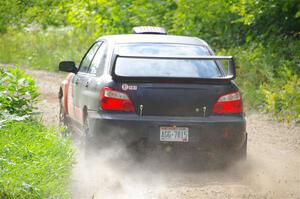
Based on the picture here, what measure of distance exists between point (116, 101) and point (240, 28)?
41.1 ft

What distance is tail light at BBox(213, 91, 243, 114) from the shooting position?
9391 millimetres

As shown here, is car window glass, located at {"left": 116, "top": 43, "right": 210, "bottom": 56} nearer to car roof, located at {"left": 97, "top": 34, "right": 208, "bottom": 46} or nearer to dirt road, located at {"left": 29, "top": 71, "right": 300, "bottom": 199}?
car roof, located at {"left": 97, "top": 34, "right": 208, "bottom": 46}

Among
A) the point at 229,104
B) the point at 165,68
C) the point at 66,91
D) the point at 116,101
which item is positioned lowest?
the point at 66,91

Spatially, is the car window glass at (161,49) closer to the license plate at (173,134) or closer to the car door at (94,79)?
the car door at (94,79)

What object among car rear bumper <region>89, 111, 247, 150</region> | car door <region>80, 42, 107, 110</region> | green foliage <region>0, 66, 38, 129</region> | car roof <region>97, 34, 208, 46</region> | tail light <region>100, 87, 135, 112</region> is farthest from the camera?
green foliage <region>0, 66, 38, 129</region>

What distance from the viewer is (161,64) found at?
31.6ft

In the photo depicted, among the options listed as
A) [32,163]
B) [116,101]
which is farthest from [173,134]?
[32,163]

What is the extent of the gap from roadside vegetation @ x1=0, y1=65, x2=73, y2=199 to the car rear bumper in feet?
1.57

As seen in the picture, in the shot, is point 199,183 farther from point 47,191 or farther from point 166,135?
point 47,191

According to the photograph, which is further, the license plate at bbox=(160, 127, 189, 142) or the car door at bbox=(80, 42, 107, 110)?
the car door at bbox=(80, 42, 107, 110)

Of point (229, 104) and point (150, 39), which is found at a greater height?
point (150, 39)

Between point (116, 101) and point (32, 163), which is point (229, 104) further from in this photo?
point (32, 163)

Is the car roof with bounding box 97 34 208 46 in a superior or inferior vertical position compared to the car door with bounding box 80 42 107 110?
superior

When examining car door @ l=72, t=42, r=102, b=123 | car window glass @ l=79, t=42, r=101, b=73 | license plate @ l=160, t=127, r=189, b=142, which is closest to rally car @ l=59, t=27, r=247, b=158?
license plate @ l=160, t=127, r=189, b=142
